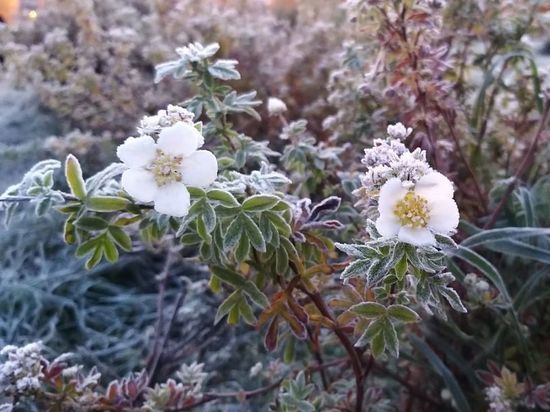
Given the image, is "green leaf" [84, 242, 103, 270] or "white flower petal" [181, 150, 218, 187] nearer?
"white flower petal" [181, 150, 218, 187]

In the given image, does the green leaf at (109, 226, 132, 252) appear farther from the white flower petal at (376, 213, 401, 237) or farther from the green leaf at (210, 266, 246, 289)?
the white flower petal at (376, 213, 401, 237)

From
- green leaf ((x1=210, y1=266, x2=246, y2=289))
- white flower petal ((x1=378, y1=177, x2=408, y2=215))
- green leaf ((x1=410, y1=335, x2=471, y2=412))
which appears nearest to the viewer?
white flower petal ((x1=378, y1=177, x2=408, y2=215))

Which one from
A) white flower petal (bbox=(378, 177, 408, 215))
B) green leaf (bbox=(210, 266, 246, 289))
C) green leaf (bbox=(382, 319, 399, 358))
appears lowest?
green leaf (bbox=(210, 266, 246, 289))

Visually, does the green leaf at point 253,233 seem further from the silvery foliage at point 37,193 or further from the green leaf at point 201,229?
the silvery foliage at point 37,193

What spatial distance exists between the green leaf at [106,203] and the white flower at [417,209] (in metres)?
0.29

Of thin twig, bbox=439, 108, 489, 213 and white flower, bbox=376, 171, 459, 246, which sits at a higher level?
white flower, bbox=376, 171, 459, 246

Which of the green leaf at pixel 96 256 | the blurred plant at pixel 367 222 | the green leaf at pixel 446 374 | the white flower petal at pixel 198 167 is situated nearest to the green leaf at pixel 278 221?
the blurred plant at pixel 367 222

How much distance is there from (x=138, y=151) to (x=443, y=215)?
297 millimetres

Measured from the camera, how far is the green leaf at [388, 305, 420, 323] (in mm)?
644

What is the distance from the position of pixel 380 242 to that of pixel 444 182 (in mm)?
81

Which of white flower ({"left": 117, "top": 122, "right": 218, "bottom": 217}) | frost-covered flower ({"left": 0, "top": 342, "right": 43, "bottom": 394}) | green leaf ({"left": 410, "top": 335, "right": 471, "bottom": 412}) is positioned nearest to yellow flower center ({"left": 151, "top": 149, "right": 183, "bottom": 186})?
white flower ({"left": 117, "top": 122, "right": 218, "bottom": 217})

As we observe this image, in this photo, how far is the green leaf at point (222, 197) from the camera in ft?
2.12

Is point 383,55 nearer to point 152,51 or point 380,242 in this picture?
point 380,242

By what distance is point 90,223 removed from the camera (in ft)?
2.42
